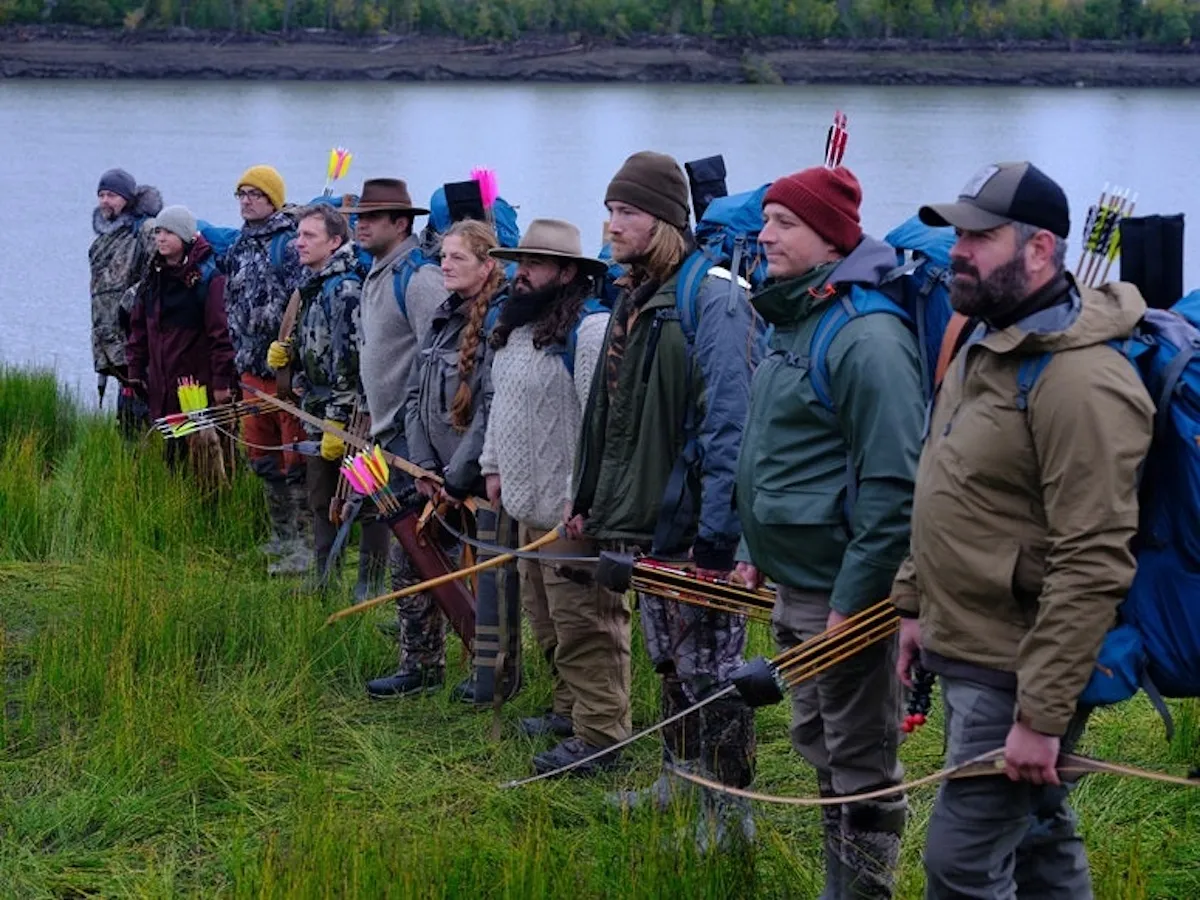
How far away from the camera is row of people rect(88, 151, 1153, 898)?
2.97 meters

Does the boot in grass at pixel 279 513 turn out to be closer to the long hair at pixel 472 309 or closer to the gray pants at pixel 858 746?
the long hair at pixel 472 309

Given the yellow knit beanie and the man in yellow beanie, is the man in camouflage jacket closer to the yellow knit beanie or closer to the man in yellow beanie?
the man in yellow beanie

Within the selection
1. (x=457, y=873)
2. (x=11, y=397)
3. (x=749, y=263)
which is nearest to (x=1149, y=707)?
(x=749, y=263)

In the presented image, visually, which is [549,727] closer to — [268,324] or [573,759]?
[573,759]

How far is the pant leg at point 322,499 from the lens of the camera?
7062mm

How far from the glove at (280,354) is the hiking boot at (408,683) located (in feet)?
5.34

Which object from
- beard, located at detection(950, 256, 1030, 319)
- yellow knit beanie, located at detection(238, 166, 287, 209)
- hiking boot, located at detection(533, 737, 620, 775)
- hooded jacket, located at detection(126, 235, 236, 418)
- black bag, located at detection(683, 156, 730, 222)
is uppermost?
beard, located at detection(950, 256, 1030, 319)

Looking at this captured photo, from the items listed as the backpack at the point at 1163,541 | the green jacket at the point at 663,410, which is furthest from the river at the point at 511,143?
the backpack at the point at 1163,541

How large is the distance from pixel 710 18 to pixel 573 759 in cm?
4587

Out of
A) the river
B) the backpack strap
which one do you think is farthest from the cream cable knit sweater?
the river

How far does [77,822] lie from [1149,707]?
10.3 feet

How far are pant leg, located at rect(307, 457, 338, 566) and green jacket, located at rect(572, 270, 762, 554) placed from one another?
2.56 metres

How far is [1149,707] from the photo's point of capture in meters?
5.48

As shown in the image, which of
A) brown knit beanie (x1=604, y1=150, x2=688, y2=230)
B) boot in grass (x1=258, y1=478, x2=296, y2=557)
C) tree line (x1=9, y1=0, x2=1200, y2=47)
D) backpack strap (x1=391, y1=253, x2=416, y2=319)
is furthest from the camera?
tree line (x1=9, y1=0, x2=1200, y2=47)
